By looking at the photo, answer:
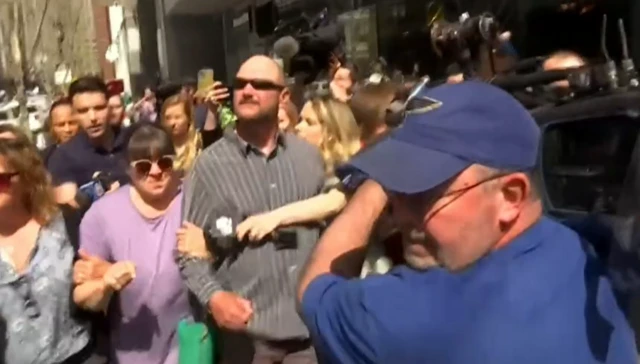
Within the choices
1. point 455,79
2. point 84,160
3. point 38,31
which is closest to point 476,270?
point 455,79

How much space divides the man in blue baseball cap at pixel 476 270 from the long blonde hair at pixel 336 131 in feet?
9.10

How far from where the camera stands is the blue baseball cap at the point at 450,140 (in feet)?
7.64

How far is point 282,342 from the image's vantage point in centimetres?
481

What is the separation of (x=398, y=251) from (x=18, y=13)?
32.0 metres

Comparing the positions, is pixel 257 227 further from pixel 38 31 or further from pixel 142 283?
pixel 38 31

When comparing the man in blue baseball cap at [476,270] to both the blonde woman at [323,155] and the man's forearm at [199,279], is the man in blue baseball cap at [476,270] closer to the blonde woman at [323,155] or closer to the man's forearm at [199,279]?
the blonde woman at [323,155]

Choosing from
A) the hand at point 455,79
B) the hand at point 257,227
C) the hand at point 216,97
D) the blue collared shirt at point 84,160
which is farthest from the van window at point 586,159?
the hand at point 216,97

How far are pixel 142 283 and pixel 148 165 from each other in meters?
0.48

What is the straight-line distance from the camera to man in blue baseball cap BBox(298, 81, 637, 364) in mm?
2289

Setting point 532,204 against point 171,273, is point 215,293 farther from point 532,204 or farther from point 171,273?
point 532,204

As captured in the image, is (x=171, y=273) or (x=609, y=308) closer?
(x=609, y=308)

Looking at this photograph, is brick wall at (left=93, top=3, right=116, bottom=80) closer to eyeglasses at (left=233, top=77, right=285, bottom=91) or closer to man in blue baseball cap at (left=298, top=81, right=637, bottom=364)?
eyeglasses at (left=233, top=77, right=285, bottom=91)

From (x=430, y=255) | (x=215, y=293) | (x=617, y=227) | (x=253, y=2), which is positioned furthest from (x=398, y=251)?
(x=253, y=2)

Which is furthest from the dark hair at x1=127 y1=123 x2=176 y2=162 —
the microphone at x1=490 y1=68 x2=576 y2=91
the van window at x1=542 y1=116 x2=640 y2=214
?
the van window at x1=542 y1=116 x2=640 y2=214
